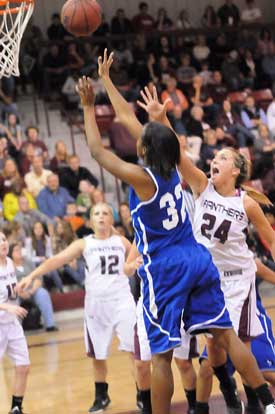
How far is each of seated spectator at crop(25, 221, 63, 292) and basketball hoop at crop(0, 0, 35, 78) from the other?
13.9 ft

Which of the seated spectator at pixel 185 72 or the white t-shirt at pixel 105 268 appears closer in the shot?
the white t-shirt at pixel 105 268

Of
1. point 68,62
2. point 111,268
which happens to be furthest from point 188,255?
point 68,62

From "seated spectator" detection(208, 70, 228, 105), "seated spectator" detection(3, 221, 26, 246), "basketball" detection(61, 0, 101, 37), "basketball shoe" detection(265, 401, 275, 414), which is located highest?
"seated spectator" detection(208, 70, 228, 105)

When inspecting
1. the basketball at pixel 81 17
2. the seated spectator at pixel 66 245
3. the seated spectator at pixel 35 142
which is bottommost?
the seated spectator at pixel 66 245

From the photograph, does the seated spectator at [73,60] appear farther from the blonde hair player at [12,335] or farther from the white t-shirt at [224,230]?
the white t-shirt at [224,230]

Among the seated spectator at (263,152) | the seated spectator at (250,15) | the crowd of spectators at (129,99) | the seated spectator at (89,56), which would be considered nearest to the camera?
the crowd of spectators at (129,99)

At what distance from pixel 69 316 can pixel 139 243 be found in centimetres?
681

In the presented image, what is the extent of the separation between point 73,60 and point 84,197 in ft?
16.0

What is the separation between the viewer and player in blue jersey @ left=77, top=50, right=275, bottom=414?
212 inches

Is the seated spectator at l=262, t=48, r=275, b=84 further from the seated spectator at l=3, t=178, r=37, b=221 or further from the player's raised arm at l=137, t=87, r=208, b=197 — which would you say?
the player's raised arm at l=137, t=87, r=208, b=197

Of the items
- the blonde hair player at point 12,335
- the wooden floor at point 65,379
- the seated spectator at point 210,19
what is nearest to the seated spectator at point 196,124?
the seated spectator at point 210,19

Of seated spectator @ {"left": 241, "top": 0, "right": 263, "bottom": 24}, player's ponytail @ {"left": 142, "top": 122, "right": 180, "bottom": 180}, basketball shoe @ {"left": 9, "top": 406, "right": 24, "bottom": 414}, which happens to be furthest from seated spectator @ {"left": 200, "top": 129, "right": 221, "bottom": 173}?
player's ponytail @ {"left": 142, "top": 122, "right": 180, "bottom": 180}

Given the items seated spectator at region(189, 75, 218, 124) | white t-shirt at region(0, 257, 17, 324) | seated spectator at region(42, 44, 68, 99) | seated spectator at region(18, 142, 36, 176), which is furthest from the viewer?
seated spectator at region(42, 44, 68, 99)

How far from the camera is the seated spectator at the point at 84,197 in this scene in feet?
43.7
